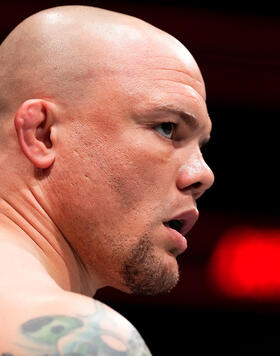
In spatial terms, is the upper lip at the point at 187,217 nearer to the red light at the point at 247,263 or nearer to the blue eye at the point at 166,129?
the blue eye at the point at 166,129

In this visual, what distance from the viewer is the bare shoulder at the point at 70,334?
0.98m

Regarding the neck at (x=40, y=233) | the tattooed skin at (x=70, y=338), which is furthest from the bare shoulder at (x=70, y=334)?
the neck at (x=40, y=233)

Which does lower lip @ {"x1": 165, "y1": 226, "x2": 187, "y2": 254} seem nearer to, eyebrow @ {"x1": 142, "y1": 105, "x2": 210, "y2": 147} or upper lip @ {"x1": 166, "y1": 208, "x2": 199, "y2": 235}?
upper lip @ {"x1": 166, "y1": 208, "x2": 199, "y2": 235}

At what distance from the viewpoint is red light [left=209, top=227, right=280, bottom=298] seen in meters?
2.57

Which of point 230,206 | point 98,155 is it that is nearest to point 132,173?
point 98,155

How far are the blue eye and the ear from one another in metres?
0.18

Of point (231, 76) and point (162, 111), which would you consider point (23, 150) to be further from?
point (231, 76)

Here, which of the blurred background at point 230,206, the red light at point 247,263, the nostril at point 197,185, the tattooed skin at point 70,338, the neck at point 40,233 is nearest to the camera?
the tattooed skin at point 70,338

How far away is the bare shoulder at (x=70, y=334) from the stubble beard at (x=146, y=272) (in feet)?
1.15

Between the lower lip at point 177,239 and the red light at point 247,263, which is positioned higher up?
the lower lip at point 177,239

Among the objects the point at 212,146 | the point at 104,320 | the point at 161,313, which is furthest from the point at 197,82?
the point at 161,313

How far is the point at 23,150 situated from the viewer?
1339 millimetres

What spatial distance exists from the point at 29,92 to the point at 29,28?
136 mm

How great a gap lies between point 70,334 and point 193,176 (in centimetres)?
47
